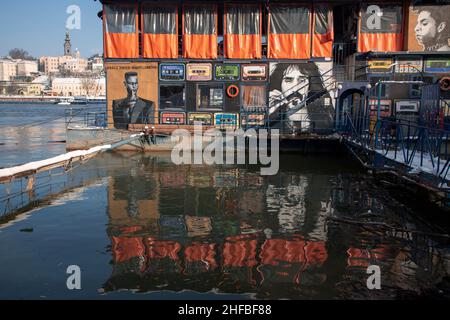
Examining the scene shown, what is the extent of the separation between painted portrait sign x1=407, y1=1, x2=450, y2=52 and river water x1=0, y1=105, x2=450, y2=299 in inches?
432

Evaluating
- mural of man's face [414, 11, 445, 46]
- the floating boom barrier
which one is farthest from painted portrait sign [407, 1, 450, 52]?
the floating boom barrier

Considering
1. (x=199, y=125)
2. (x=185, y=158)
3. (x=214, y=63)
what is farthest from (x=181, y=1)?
(x=185, y=158)

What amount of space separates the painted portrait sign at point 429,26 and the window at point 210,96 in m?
10.1

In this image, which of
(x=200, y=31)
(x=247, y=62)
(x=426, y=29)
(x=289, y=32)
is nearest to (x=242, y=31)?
(x=247, y=62)

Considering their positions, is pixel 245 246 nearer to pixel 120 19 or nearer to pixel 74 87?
pixel 120 19

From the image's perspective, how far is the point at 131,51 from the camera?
80.3ft

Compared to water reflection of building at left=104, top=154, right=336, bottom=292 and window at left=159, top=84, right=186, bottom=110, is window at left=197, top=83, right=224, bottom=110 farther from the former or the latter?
water reflection of building at left=104, top=154, right=336, bottom=292

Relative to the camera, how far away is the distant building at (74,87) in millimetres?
178375

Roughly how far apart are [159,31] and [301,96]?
8385 mm

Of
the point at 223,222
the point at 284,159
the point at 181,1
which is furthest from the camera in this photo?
the point at 181,1

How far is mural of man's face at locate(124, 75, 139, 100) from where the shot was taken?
970 inches

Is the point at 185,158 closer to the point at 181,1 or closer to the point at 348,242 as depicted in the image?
the point at 181,1

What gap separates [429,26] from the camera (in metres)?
23.6
